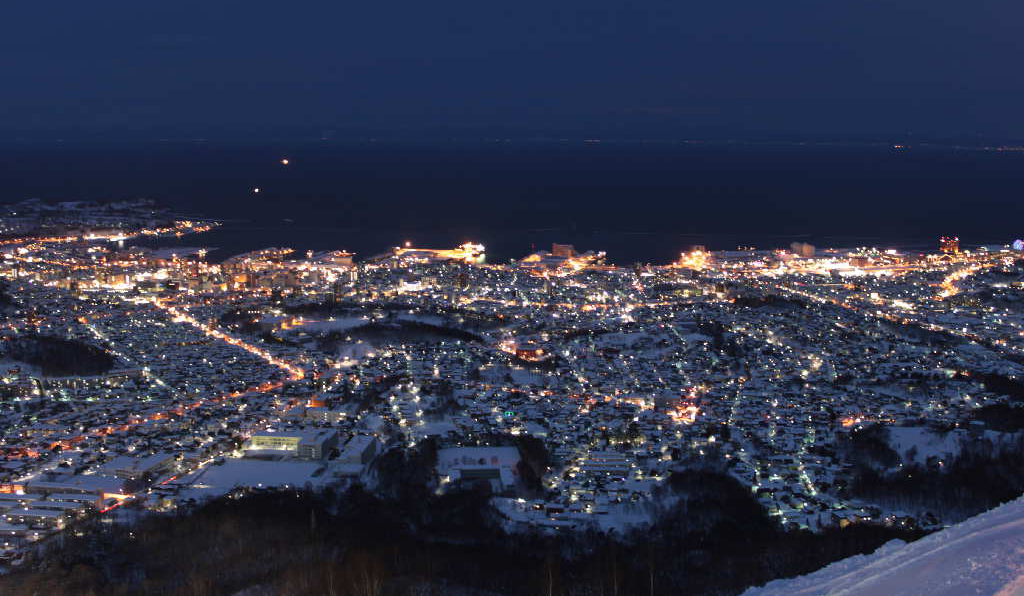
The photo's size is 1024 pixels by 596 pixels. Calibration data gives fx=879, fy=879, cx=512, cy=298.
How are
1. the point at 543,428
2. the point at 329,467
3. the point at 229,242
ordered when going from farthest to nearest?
the point at 229,242 < the point at 543,428 < the point at 329,467

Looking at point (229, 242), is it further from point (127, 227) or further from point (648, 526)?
point (648, 526)

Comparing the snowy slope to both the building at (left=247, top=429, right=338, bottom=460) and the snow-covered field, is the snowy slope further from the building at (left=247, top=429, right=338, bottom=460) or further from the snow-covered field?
the building at (left=247, top=429, right=338, bottom=460)

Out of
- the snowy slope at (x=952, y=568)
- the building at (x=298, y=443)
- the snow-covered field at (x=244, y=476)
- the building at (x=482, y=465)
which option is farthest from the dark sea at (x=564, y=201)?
the snowy slope at (x=952, y=568)

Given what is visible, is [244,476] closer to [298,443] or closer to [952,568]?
[298,443]

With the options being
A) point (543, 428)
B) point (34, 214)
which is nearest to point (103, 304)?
point (543, 428)

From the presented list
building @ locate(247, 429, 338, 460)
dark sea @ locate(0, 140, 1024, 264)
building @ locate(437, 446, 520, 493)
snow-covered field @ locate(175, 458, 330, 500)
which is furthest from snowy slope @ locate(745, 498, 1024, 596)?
dark sea @ locate(0, 140, 1024, 264)

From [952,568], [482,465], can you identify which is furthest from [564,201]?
[952,568]
